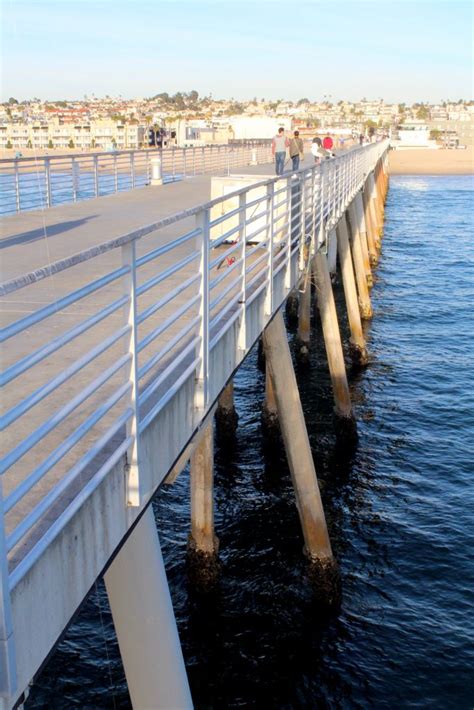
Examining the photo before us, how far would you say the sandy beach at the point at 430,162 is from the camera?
10819 centimetres

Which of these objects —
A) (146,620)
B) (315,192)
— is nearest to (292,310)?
(315,192)

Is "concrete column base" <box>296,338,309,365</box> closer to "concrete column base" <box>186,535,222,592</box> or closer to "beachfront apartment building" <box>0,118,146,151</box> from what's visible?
"concrete column base" <box>186,535,222,592</box>

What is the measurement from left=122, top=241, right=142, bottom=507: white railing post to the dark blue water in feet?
1.82

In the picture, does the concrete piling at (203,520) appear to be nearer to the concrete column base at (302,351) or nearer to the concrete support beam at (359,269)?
the concrete column base at (302,351)

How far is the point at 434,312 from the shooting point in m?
27.6

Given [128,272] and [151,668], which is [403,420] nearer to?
[151,668]

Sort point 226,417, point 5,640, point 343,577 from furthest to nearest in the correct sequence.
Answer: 1. point 226,417
2. point 343,577
3. point 5,640

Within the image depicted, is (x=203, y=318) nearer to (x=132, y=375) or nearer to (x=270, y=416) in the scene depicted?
(x=132, y=375)

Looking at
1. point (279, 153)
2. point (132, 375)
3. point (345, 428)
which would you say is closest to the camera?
point (132, 375)

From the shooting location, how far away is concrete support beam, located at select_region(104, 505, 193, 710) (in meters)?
5.02

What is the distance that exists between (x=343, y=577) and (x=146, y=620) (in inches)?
244

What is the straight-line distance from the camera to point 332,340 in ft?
51.3

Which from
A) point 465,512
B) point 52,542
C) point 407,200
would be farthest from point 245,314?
point 407,200

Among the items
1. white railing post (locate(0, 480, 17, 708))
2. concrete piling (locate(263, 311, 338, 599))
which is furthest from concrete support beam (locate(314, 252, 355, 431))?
A: white railing post (locate(0, 480, 17, 708))
